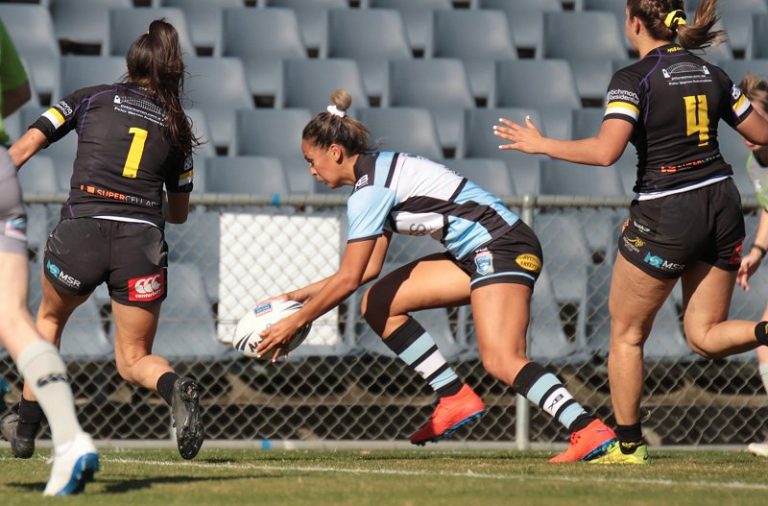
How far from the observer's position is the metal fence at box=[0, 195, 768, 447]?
22.7 feet

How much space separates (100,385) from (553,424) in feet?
8.84

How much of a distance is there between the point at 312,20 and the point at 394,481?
667 cm

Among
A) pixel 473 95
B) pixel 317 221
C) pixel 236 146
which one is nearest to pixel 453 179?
pixel 317 221

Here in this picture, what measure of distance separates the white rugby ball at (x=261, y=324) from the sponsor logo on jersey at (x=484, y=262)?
2.51ft

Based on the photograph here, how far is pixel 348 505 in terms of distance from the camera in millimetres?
3467

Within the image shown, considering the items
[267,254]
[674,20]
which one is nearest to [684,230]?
[674,20]

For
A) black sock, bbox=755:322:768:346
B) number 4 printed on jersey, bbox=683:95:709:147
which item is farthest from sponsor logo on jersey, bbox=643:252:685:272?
number 4 printed on jersey, bbox=683:95:709:147

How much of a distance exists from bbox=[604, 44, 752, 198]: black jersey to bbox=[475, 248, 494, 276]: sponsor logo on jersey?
689 millimetres

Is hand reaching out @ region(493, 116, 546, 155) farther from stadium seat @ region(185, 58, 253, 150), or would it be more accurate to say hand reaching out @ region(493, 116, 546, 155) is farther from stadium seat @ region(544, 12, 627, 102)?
stadium seat @ region(544, 12, 627, 102)

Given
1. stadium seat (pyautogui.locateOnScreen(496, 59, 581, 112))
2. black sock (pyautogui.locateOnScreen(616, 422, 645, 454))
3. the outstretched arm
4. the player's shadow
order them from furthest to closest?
1. stadium seat (pyautogui.locateOnScreen(496, 59, 581, 112))
2. black sock (pyautogui.locateOnScreen(616, 422, 645, 454))
3. the outstretched arm
4. the player's shadow

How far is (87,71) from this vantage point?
902 cm

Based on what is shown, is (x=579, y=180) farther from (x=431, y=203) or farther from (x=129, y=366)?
(x=129, y=366)

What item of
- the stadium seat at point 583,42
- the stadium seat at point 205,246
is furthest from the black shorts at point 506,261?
the stadium seat at point 583,42

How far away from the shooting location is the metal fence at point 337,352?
6906 millimetres
